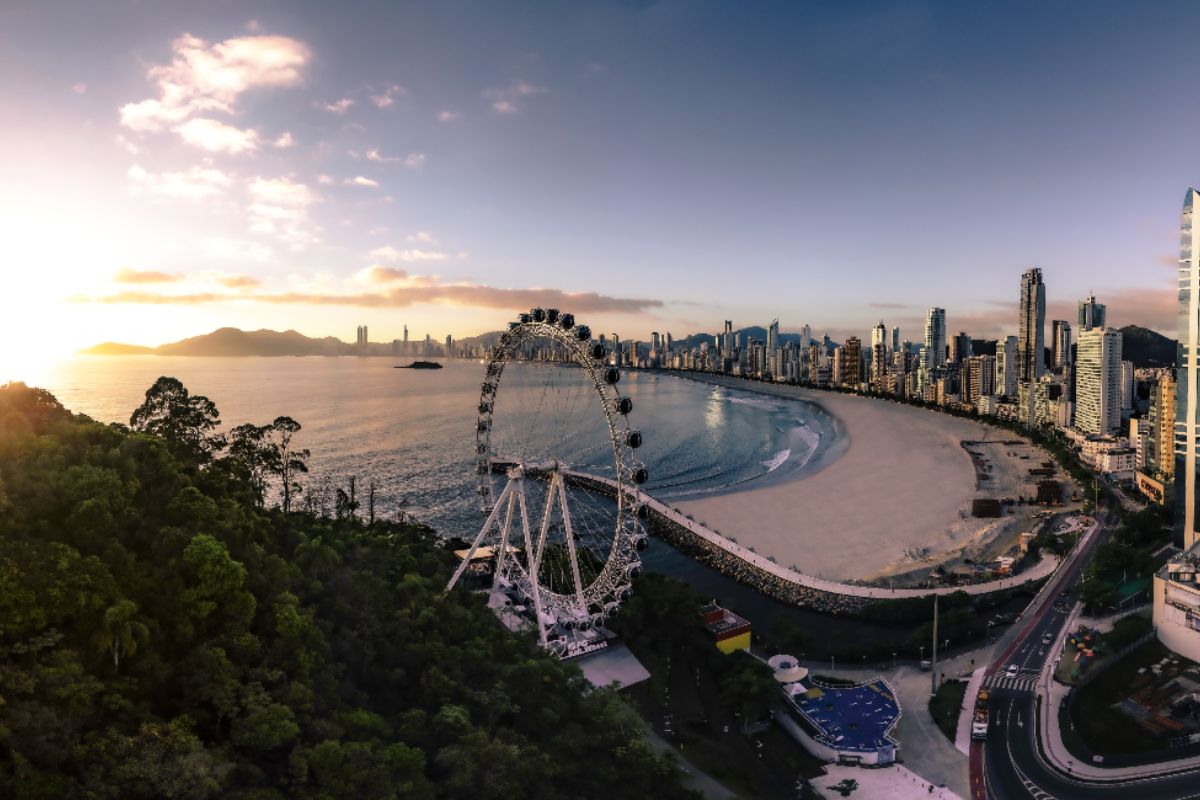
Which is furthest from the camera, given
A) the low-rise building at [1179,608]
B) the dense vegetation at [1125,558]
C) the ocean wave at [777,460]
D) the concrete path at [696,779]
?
the ocean wave at [777,460]

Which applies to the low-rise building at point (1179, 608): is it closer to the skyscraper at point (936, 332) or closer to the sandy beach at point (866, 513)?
the sandy beach at point (866, 513)

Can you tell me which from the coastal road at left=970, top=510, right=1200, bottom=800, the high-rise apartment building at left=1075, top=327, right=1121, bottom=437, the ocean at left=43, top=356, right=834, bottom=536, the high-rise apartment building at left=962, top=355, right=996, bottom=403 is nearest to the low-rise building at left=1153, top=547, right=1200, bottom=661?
the coastal road at left=970, top=510, right=1200, bottom=800

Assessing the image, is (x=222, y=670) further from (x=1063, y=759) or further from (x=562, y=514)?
(x=1063, y=759)

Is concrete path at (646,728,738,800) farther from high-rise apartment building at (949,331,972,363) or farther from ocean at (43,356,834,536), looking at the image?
high-rise apartment building at (949,331,972,363)

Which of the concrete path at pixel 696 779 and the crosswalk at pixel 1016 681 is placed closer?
the concrete path at pixel 696 779

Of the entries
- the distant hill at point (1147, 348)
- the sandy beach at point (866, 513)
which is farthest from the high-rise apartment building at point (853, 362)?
the sandy beach at point (866, 513)

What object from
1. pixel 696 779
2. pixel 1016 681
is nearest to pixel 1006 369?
pixel 1016 681

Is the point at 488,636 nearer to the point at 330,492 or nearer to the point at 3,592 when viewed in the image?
the point at 3,592
